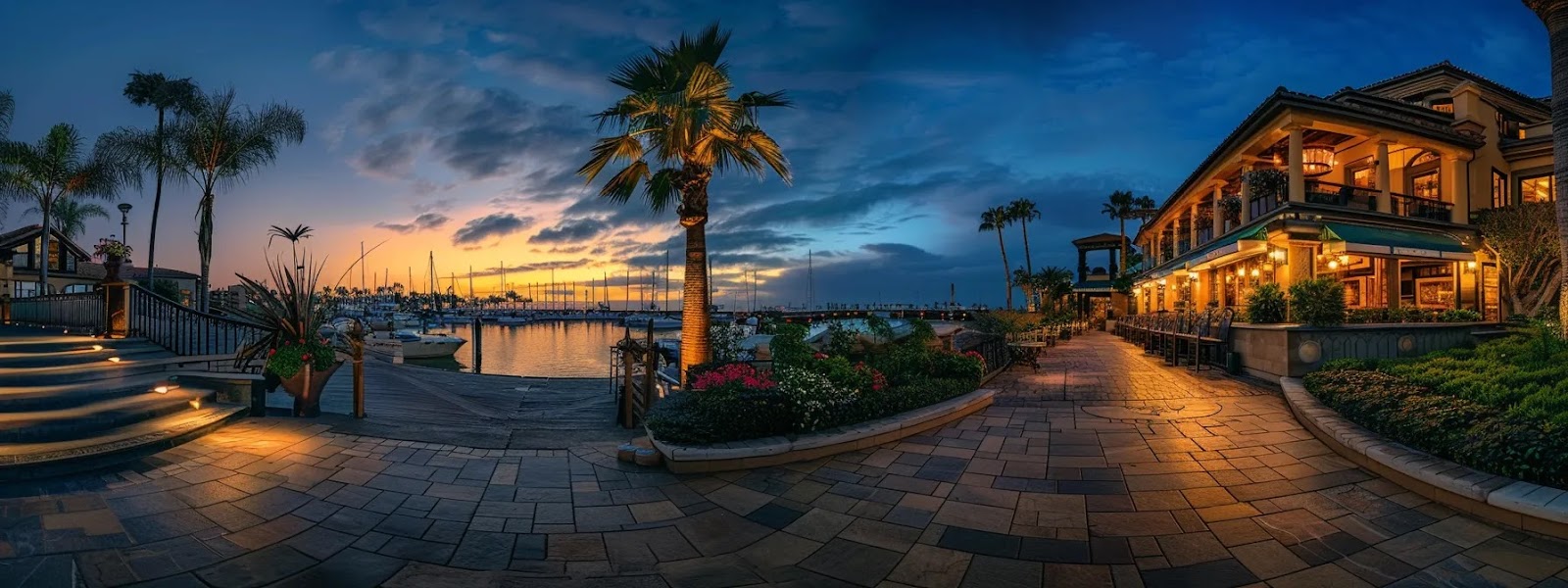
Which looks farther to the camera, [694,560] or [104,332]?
[104,332]

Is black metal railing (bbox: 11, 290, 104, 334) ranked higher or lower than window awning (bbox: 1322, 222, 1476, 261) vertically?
lower

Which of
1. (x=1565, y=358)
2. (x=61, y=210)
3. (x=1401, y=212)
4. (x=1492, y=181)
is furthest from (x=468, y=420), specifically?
(x=61, y=210)

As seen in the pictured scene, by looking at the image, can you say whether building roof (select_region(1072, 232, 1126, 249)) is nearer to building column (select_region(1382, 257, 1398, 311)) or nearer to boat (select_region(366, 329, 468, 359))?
building column (select_region(1382, 257, 1398, 311))

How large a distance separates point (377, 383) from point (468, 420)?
4.68 m

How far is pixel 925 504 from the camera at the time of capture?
197 inches

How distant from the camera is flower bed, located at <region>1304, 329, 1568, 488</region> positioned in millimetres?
4910

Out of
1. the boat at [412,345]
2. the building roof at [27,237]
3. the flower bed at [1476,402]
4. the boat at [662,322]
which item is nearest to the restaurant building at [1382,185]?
the flower bed at [1476,402]

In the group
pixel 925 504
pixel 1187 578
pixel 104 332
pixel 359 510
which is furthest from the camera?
pixel 104 332

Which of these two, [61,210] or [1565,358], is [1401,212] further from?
[61,210]

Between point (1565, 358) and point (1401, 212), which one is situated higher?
point (1401, 212)

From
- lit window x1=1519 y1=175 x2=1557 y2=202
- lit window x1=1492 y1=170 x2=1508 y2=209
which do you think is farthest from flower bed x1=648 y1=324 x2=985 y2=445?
lit window x1=1519 y1=175 x2=1557 y2=202

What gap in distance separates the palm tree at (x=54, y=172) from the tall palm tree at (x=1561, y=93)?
34147mm

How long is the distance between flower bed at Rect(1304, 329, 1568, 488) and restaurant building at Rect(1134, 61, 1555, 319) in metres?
6.81

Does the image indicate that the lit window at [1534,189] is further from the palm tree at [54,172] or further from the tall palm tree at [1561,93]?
the palm tree at [54,172]
